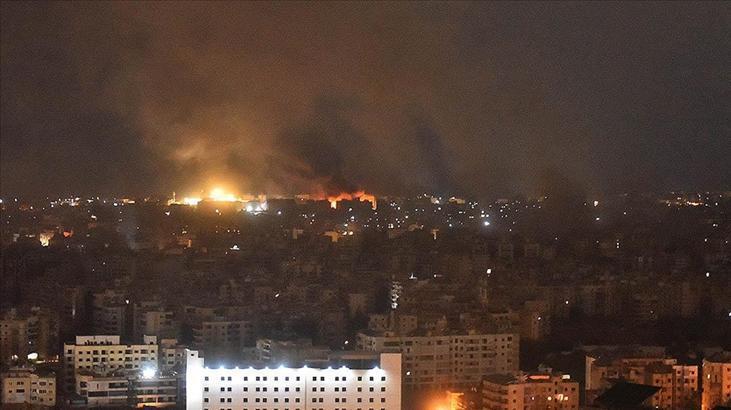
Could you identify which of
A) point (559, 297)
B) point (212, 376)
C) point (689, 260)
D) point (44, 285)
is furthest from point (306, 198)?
point (212, 376)

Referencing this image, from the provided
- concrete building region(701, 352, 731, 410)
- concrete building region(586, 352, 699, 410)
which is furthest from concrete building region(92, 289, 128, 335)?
concrete building region(701, 352, 731, 410)

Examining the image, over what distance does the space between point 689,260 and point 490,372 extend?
3.89ft

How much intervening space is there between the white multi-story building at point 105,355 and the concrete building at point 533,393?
1.58 meters

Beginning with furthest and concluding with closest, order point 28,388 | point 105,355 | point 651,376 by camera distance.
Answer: point 105,355, point 28,388, point 651,376

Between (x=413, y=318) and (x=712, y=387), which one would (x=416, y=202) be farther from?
(x=712, y=387)

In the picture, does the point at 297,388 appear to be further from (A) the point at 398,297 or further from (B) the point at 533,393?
(A) the point at 398,297

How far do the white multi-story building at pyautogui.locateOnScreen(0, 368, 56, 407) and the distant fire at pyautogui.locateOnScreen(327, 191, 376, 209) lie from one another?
3232mm

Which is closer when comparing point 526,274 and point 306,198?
point 526,274

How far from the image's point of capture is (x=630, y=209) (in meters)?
5.66

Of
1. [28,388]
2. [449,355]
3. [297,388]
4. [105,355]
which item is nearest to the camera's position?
[297,388]

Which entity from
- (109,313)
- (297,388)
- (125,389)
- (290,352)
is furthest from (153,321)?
(297,388)

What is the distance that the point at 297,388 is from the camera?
4496 millimetres

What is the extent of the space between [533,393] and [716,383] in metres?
0.66

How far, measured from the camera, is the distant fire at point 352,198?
8.15 m
